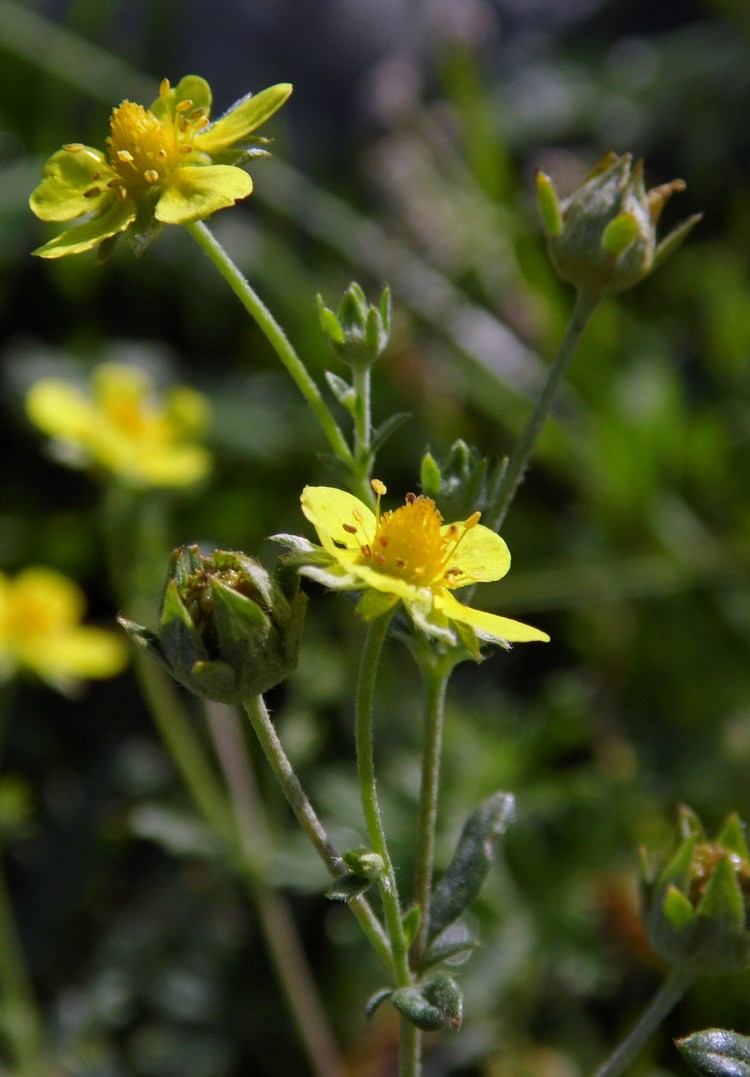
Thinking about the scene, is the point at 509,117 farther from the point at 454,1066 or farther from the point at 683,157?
the point at 454,1066

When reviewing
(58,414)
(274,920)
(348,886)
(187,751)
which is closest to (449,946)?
(348,886)

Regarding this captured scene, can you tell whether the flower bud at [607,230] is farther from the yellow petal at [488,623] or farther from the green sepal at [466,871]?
the green sepal at [466,871]

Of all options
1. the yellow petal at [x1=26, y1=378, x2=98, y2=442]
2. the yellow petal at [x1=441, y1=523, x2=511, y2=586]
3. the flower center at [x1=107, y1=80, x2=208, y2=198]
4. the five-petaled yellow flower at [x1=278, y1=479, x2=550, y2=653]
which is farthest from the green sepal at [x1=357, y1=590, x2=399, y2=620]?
the yellow petal at [x1=26, y1=378, x2=98, y2=442]

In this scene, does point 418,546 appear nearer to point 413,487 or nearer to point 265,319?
point 265,319

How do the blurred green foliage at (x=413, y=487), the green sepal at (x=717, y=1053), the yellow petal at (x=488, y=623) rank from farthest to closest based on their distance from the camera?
the blurred green foliage at (x=413, y=487) → the green sepal at (x=717, y=1053) → the yellow petal at (x=488, y=623)

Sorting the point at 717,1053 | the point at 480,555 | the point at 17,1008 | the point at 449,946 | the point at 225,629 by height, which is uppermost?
the point at 225,629

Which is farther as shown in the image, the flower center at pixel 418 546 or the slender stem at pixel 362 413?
the slender stem at pixel 362 413

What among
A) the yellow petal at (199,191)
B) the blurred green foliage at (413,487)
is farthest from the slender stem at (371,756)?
the blurred green foliage at (413,487)
